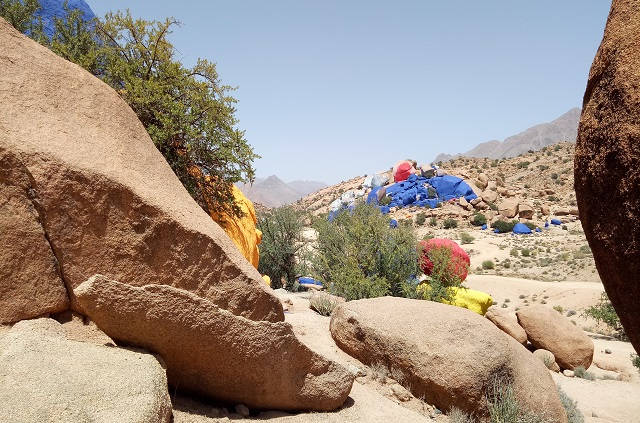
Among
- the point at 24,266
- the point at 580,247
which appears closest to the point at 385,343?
the point at 24,266

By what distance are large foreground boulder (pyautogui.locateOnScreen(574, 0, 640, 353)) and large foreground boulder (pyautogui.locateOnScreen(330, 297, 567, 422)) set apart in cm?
427

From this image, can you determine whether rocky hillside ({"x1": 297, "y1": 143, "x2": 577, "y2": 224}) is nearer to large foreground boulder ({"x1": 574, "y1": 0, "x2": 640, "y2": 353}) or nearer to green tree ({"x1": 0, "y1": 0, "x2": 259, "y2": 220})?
green tree ({"x1": 0, "y1": 0, "x2": 259, "y2": 220})

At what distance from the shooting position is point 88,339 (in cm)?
336

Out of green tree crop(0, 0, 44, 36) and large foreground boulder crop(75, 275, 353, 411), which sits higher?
green tree crop(0, 0, 44, 36)

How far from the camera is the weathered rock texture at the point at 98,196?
325 cm

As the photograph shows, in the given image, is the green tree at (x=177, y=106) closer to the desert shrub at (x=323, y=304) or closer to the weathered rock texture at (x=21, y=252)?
the desert shrub at (x=323, y=304)

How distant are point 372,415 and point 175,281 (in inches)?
114

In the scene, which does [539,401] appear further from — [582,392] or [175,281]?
[175,281]

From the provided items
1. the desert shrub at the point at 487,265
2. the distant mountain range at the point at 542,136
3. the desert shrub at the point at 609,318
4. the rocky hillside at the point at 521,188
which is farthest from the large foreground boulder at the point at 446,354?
the distant mountain range at the point at 542,136

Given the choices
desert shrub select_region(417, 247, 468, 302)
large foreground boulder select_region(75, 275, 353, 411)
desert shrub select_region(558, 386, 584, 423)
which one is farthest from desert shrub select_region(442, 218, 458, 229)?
large foreground boulder select_region(75, 275, 353, 411)

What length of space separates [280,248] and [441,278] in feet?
26.0

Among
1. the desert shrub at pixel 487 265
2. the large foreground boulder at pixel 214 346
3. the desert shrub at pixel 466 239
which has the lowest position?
the desert shrub at pixel 487 265

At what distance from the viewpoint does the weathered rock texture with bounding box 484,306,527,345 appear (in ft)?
37.0

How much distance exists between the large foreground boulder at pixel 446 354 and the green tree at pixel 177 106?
168 inches
